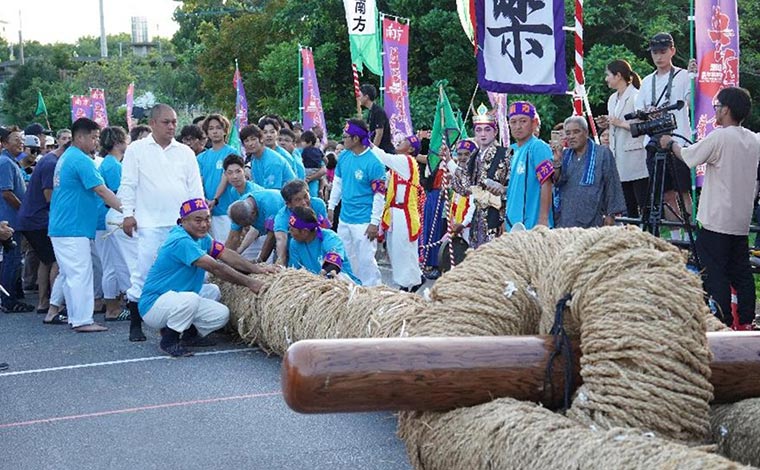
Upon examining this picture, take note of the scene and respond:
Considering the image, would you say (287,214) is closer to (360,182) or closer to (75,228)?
(360,182)

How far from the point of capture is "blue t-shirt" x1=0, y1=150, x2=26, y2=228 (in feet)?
38.6

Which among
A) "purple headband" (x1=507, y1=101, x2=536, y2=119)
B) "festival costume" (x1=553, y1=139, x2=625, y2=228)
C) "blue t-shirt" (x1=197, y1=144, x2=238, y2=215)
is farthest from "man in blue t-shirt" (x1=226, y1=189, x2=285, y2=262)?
"festival costume" (x1=553, y1=139, x2=625, y2=228)

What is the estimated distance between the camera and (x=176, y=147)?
928cm

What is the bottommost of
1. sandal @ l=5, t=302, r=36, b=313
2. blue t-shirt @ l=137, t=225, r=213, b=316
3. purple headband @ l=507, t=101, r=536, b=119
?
sandal @ l=5, t=302, r=36, b=313

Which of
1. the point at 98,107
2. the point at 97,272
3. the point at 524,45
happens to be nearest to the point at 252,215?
the point at 97,272

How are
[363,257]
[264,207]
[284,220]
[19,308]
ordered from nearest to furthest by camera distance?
[284,220] → [264,207] → [363,257] → [19,308]

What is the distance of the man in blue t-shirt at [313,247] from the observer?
328 inches

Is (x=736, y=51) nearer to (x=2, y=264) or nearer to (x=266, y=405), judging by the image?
(x=266, y=405)

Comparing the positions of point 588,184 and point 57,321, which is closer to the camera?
point 588,184

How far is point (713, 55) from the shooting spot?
9445 millimetres

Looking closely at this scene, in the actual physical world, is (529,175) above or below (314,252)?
above

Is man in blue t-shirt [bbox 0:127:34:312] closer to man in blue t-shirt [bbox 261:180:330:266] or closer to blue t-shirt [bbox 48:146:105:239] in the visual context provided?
blue t-shirt [bbox 48:146:105:239]

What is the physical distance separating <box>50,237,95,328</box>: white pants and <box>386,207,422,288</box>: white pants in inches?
127

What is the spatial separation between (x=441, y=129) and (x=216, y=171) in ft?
9.85
